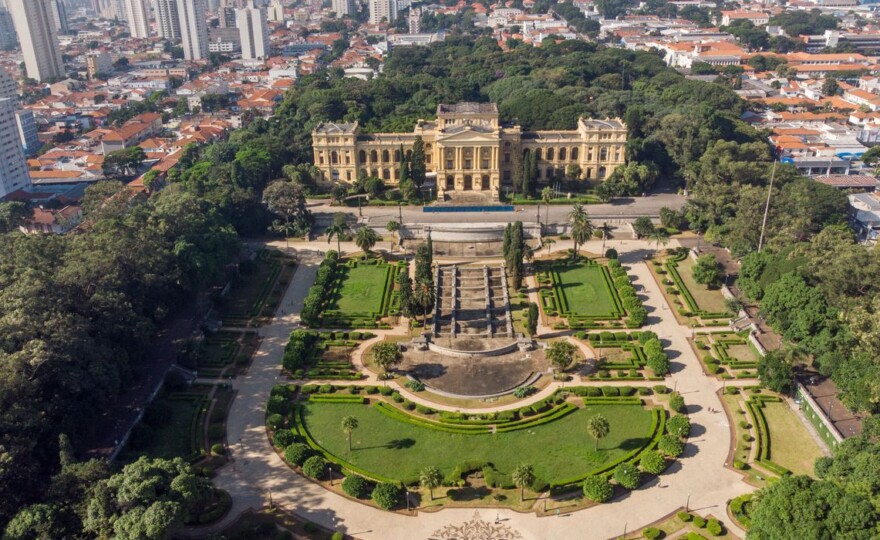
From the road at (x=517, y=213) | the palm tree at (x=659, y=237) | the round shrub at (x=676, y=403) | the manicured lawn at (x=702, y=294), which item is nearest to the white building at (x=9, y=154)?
the road at (x=517, y=213)

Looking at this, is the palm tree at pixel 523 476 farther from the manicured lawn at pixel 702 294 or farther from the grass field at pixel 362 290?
the manicured lawn at pixel 702 294

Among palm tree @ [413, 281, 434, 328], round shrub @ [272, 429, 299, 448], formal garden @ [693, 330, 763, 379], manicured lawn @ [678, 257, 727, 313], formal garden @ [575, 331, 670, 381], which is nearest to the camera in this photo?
round shrub @ [272, 429, 299, 448]

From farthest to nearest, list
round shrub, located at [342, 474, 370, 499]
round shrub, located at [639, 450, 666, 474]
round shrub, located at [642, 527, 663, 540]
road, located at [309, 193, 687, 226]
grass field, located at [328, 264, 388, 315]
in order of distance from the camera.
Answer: road, located at [309, 193, 687, 226], grass field, located at [328, 264, 388, 315], round shrub, located at [639, 450, 666, 474], round shrub, located at [342, 474, 370, 499], round shrub, located at [642, 527, 663, 540]

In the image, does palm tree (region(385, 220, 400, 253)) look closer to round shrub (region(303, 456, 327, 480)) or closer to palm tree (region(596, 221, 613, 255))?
palm tree (region(596, 221, 613, 255))

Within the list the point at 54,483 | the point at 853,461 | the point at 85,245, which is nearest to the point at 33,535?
the point at 54,483

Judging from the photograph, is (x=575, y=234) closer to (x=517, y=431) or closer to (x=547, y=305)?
(x=547, y=305)

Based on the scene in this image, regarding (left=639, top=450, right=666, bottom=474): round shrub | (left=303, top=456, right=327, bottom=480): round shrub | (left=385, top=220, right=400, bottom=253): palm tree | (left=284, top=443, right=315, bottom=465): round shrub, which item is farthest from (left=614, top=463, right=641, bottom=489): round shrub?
(left=385, top=220, right=400, bottom=253): palm tree
